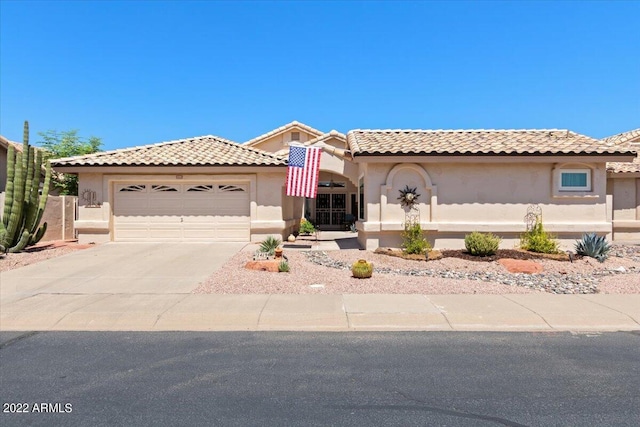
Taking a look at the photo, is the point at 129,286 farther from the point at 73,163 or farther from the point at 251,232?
the point at 73,163

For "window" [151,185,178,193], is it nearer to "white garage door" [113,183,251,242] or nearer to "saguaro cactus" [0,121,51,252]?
"white garage door" [113,183,251,242]

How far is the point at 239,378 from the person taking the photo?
4531mm

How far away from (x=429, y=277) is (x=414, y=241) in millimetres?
2922

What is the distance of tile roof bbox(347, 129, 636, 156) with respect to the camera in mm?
13273

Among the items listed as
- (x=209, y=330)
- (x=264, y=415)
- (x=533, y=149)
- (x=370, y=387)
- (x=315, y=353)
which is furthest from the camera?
(x=533, y=149)

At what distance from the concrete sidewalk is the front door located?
18147 mm

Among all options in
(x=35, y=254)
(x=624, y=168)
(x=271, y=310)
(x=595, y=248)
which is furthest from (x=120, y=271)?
(x=624, y=168)

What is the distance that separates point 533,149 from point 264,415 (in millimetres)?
12810

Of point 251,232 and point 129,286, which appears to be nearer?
point 129,286

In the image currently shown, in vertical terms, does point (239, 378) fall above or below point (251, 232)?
below

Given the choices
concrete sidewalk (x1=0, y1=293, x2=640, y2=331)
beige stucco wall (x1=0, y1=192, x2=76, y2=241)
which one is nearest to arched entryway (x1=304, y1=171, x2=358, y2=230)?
beige stucco wall (x1=0, y1=192, x2=76, y2=241)

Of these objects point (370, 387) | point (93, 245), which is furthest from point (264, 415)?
point (93, 245)

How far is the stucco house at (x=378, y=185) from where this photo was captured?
44.6 ft

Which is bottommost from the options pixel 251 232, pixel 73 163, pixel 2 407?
pixel 2 407
